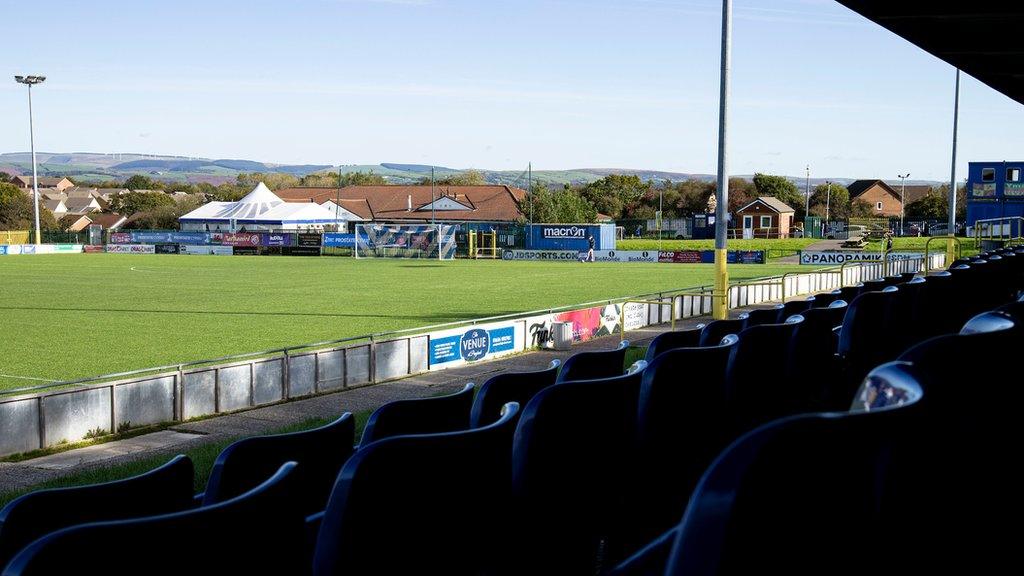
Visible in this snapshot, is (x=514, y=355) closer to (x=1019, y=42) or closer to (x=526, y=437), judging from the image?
(x=1019, y=42)

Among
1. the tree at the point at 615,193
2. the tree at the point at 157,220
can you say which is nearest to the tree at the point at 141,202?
the tree at the point at 157,220

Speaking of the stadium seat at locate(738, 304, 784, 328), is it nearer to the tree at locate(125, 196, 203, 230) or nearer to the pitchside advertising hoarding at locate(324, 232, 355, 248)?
the pitchside advertising hoarding at locate(324, 232, 355, 248)

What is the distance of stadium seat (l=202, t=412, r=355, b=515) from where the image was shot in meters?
3.59

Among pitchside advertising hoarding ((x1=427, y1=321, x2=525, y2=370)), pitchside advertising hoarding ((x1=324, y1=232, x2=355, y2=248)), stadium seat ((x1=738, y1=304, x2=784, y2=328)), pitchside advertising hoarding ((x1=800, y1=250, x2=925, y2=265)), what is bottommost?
pitchside advertising hoarding ((x1=427, y1=321, x2=525, y2=370))

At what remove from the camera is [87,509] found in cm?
342

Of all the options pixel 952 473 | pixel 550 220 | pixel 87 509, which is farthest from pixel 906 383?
pixel 550 220

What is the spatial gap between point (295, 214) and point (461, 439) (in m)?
86.3

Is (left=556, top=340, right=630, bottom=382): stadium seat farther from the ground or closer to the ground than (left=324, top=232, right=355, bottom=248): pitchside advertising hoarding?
farther from the ground

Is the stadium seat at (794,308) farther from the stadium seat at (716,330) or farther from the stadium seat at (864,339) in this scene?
the stadium seat at (864,339)

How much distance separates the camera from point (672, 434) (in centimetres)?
411

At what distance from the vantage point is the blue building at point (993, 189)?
48.2 m

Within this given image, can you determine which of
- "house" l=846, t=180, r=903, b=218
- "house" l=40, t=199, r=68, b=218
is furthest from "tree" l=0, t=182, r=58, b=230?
"house" l=846, t=180, r=903, b=218

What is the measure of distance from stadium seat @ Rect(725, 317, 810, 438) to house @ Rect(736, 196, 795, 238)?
3940 inches

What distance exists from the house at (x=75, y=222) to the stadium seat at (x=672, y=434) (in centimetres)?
14619
